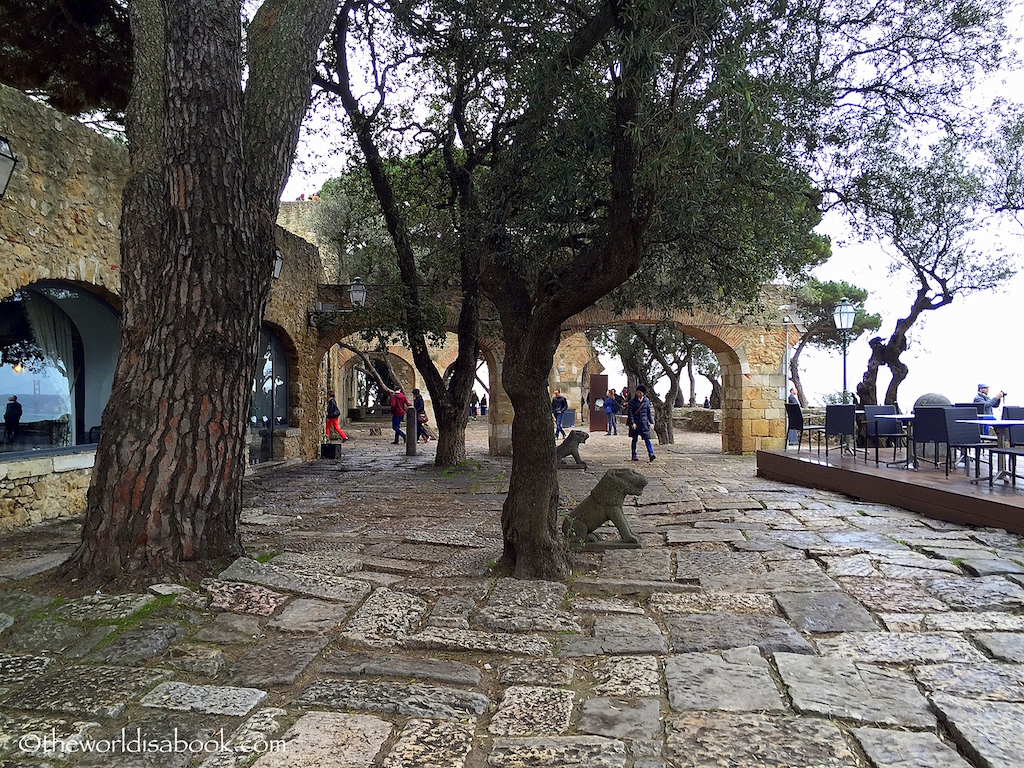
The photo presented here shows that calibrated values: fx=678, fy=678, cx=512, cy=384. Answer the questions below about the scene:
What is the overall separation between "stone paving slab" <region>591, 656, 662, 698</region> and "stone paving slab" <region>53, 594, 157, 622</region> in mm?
2345

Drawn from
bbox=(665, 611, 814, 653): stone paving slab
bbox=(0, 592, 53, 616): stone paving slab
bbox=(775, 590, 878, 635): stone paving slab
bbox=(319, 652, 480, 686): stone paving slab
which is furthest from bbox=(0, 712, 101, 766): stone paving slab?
bbox=(775, 590, 878, 635): stone paving slab

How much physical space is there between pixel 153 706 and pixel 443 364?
24.0m

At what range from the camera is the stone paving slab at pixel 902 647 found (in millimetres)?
3186

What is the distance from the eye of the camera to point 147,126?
429 cm

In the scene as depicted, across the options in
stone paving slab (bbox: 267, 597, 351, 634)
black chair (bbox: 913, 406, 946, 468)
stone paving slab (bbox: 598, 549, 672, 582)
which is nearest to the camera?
stone paving slab (bbox: 267, 597, 351, 634)

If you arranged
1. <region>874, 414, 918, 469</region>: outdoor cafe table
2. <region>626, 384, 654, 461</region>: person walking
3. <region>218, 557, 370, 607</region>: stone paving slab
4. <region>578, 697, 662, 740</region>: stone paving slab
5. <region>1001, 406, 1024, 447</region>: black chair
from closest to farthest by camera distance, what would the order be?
<region>578, 697, 662, 740</region>: stone paving slab < <region>218, 557, 370, 607</region>: stone paving slab < <region>1001, 406, 1024, 447</region>: black chair < <region>874, 414, 918, 469</region>: outdoor cafe table < <region>626, 384, 654, 461</region>: person walking

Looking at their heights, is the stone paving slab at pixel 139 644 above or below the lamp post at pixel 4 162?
below

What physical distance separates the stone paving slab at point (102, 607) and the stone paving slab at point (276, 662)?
2.38 ft

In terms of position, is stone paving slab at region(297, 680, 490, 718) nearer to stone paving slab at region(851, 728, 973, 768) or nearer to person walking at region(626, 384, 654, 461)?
stone paving slab at region(851, 728, 973, 768)

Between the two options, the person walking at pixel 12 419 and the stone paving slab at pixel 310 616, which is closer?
the stone paving slab at pixel 310 616

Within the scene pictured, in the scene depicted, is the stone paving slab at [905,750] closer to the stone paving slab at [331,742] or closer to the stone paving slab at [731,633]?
the stone paving slab at [731,633]

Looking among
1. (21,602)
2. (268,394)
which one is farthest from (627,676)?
(268,394)

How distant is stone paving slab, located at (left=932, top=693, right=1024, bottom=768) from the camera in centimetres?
228

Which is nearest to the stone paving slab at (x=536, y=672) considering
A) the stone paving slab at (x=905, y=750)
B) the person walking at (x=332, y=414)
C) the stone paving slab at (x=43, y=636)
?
the stone paving slab at (x=905, y=750)
